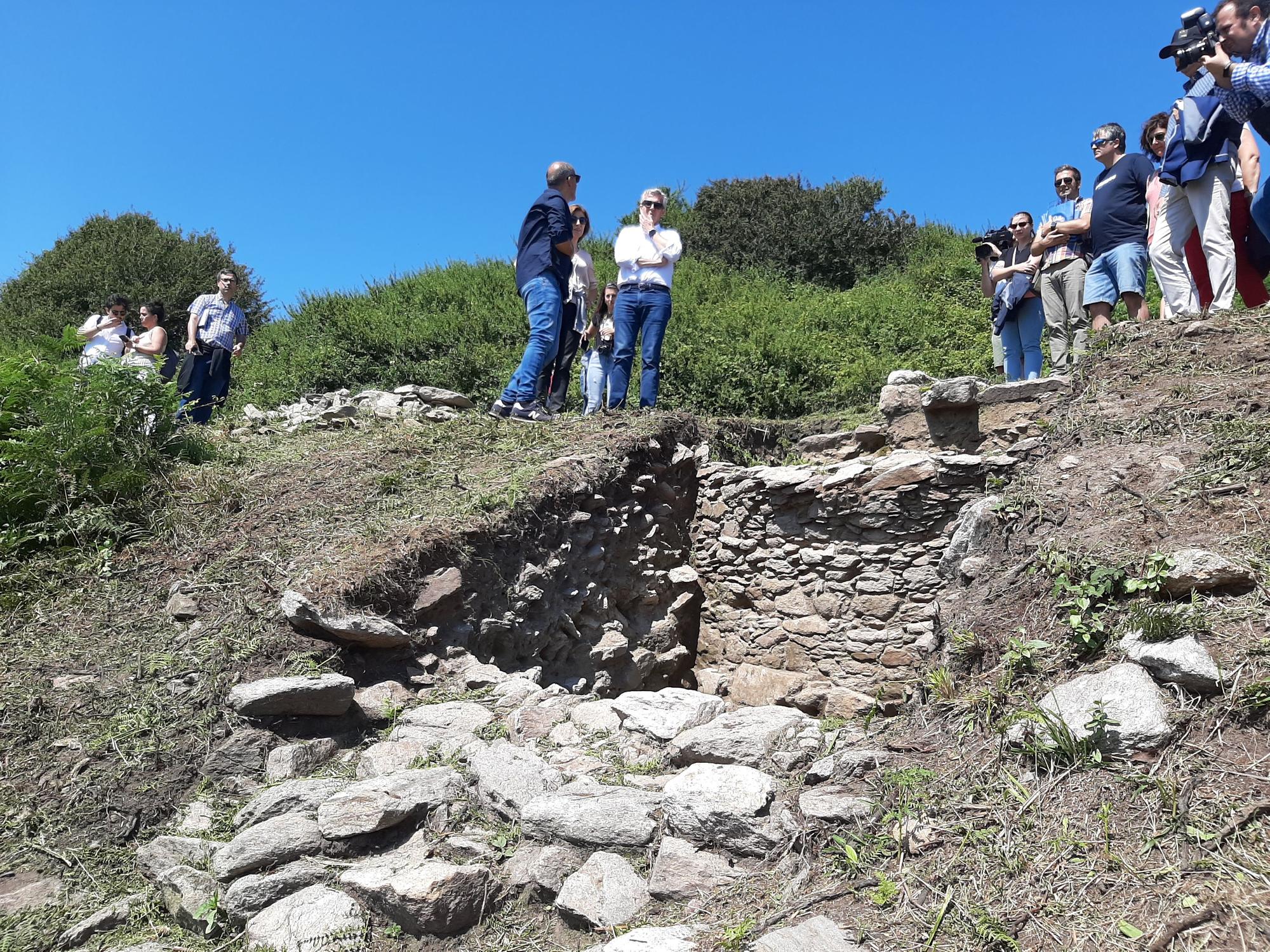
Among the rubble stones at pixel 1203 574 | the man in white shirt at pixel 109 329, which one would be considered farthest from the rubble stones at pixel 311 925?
the man in white shirt at pixel 109 329

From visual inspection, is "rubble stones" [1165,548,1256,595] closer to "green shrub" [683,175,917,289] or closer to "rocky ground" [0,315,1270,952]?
"rocky ground" [0,315,1270,952]

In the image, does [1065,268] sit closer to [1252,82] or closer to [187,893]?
[1252,82]

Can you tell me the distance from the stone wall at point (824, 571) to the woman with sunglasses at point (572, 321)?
174 cm

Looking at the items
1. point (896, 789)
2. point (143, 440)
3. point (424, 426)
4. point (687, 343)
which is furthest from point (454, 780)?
point (687, 343)

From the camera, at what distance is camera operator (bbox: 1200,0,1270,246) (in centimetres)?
469

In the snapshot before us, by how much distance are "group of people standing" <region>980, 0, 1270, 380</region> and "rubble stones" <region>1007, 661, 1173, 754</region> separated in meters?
3.68

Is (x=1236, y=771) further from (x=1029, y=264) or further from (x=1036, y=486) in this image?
(x=1029, y=264)

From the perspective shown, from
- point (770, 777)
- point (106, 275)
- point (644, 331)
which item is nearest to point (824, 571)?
point (644, 331)

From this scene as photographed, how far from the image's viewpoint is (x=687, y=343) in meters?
12.4

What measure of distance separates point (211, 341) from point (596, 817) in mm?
7028

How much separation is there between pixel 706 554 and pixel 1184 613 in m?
4.68

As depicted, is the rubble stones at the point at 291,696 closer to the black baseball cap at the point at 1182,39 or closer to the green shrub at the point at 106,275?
the black baseball cap at the point at 1182,39

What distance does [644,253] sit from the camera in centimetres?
699

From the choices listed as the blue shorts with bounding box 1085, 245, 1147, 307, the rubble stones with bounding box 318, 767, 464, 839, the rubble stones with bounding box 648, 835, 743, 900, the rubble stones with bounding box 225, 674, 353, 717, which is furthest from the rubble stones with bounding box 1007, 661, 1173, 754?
the blue shorts with bounding box 1085, 245, 1147, 307
